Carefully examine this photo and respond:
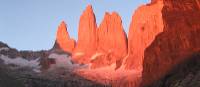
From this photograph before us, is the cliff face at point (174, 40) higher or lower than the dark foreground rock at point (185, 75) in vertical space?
higher

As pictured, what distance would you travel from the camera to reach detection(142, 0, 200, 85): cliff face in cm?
3475

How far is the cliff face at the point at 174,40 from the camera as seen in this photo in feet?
114

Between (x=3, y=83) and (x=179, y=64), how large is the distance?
15505cm

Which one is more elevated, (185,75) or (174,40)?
→ (174,40)

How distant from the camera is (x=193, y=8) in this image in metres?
36.4

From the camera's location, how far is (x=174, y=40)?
115 feet

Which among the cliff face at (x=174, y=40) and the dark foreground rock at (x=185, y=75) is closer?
the dark foreground rock at (x=185, y=75)

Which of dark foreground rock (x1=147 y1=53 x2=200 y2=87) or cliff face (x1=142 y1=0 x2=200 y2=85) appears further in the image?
cliff face (x1=142 y1=0 x2=200 y2=85)

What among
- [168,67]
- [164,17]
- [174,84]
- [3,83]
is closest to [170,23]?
[164,17]

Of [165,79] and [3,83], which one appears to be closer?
[165,79]

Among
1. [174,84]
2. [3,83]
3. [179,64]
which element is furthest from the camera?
[3,83]

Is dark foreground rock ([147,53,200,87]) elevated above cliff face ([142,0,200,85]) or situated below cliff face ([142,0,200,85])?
below

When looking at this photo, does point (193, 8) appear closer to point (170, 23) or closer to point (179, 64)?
point (170, 23)

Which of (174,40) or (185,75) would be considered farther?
(174,40)
